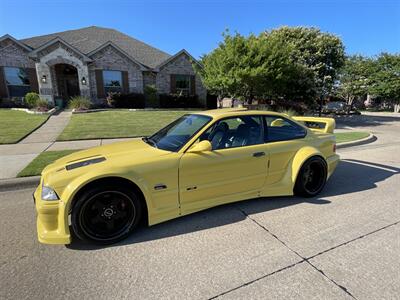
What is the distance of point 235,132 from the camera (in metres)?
3.72

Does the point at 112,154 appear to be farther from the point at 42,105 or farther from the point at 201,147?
the point at 42,105

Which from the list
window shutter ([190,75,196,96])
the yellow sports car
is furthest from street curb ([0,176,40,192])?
window shutter ([190,75,196,96])

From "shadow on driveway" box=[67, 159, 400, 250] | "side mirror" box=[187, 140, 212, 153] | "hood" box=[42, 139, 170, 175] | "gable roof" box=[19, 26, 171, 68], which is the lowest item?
"shadow on driveway" box=[67, 159, 400, 250]

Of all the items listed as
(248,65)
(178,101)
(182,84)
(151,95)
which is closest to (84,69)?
(151,95)

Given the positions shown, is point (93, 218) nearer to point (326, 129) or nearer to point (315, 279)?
point (315, 279)

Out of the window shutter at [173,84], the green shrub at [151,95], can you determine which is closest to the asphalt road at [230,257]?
the green shrub at [151,95]

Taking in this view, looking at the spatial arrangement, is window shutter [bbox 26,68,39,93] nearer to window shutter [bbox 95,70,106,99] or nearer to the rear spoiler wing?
window shutter [bbox 95,70,106,99]

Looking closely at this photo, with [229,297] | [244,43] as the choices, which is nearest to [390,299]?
[229,297]

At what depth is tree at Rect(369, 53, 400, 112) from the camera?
100 feet

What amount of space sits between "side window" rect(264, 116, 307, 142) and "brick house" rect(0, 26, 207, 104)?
1814cm

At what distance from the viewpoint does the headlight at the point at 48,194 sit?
2.56 metres

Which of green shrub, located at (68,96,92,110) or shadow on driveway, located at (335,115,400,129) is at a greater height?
green shrub, located at (68,96,92,110)

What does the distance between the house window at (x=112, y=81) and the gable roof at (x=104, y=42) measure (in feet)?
6.45

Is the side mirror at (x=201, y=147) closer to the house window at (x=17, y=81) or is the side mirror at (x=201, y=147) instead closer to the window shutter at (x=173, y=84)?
the window shutter at (x=173, y=84)
